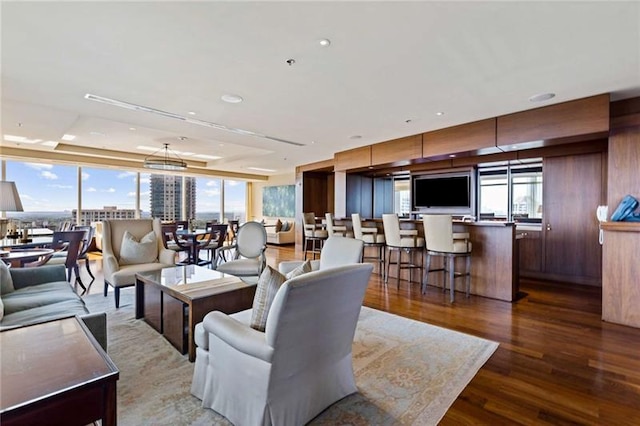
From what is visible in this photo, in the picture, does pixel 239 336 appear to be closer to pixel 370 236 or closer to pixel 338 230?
pixel 370 236

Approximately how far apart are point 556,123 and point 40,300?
5566 mm

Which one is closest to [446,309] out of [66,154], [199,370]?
[199,370]

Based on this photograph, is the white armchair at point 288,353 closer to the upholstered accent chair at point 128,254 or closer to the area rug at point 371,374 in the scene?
the area rug at point 371,374

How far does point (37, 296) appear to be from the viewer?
258 centimetres

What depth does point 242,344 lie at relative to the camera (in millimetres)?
1562

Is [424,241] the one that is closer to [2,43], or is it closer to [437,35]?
[437,35]

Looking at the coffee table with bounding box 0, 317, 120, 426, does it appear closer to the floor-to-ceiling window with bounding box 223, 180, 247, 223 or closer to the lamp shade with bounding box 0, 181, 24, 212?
the lamp shade with bounding box 0, 181, 24, 212

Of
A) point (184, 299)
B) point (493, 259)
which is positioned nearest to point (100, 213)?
point (184, 299)

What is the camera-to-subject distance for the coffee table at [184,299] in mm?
2533

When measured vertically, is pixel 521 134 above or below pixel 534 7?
below

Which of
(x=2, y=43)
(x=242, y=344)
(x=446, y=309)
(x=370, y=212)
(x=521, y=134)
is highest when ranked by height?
(x=2, y=43)

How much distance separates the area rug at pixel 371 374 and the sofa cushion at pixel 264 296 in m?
0.64

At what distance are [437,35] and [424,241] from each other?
3170 millimetres

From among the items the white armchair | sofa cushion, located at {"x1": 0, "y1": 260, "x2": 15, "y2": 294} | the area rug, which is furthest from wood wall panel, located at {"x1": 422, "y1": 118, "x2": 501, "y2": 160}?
sofa cushion, located at {"x1": 0, "y1": 260, "x2": 15, "y2": 294}
